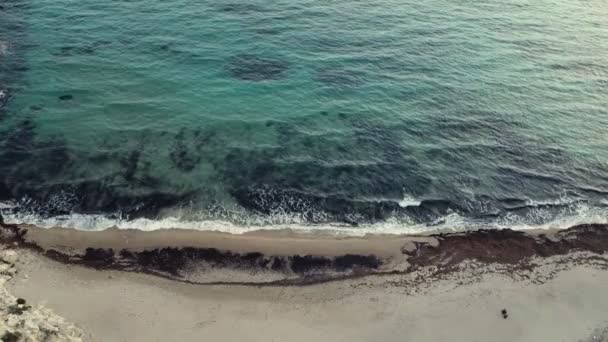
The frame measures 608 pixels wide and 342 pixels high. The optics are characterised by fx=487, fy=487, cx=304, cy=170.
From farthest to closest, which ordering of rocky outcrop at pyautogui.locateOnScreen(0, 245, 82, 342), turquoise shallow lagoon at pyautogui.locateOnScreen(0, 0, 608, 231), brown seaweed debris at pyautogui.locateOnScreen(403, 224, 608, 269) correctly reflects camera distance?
turquoise shallow lagoon at pyautogui.locateOnScreen(0, 0, 608, 231) < brown seaweed debris at pyautogui.locateOnScreen(403, 224, 608, 269) < rocky outcrop at pyautogui.locateOnScreen(0, 245, 82, 342)

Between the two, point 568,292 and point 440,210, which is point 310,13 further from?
point 568,292

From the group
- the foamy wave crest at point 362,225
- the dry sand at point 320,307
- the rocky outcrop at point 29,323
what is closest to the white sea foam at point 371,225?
the foamy wave crest at point 362,225

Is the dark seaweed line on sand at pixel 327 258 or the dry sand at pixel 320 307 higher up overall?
the dark seaweed line on sand at pixel 327 258

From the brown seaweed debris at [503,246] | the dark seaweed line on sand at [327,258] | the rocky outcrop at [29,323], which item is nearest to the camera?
the rocky outcrop at [29,323]

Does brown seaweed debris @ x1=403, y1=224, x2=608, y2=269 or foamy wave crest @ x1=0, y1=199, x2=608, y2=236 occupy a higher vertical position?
foamy wave crest @ x1=0, y1=199, x2=608, y2=236

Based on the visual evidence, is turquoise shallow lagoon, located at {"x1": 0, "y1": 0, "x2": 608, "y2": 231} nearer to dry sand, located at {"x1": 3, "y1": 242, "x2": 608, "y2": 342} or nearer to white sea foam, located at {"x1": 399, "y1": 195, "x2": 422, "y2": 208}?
white sea foam, located at {"x1": 399, "y1": 195, "x2": 422, "y2": 208}

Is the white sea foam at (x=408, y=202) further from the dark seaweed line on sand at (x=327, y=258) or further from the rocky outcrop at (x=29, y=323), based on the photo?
the rocky outcrop at (x=29, y=323)

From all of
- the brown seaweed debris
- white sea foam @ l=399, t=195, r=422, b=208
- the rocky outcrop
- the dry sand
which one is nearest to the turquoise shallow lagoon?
white sea foam @ l=399, t=195, r=422, b=208

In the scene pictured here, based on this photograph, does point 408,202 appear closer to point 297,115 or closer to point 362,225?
point 362,225
